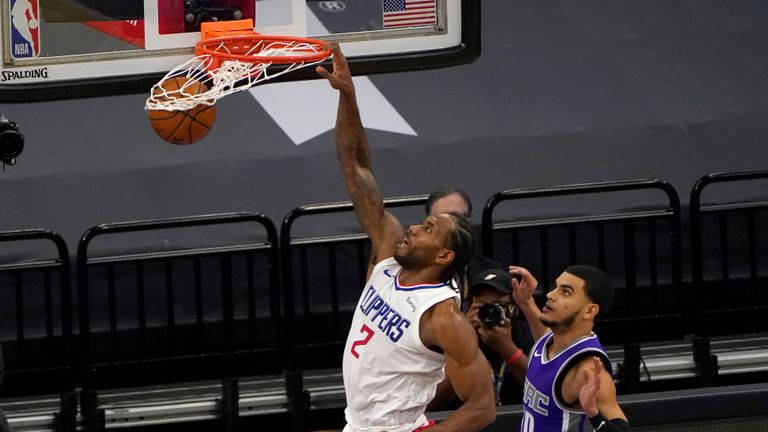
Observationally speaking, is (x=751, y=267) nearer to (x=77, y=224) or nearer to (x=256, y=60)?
(x=256, y=60)

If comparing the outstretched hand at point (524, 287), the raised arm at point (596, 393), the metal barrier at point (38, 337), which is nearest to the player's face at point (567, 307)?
the raised arm at point (596, 393)

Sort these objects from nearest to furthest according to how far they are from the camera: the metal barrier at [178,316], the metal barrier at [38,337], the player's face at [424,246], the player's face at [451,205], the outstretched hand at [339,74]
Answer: the player's face at [424,246]
the outstretched hand at [339,74]
the player's face at [451,205]
the metal barrier at [38,337]
the metal barrier at [178,316]

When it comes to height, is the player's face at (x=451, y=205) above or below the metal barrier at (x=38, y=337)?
above

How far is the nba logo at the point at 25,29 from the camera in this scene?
6316mm

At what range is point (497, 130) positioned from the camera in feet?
33.5

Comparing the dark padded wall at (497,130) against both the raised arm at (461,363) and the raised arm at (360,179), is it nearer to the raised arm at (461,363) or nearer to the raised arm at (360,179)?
the raised arm at (360,179)

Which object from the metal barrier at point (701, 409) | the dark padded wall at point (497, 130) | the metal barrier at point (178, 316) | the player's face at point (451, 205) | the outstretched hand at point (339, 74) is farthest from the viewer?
the dark padded wall at point (497, 130)

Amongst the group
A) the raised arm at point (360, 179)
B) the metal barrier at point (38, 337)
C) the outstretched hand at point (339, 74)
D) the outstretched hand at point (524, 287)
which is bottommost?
Answer: the metal barrier at point (38, 337)

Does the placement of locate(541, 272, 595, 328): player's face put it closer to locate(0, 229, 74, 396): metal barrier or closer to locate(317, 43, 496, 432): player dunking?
locate(317, 43, 496, 432): player dunking

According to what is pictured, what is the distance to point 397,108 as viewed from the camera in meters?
10.4

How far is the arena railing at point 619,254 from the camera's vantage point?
8125 mm

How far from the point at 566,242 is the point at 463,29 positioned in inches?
88.7

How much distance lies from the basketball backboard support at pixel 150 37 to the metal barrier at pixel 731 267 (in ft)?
7.69

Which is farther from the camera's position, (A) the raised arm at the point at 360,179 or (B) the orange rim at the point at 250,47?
(B) the orange rim at the point at 250,47
